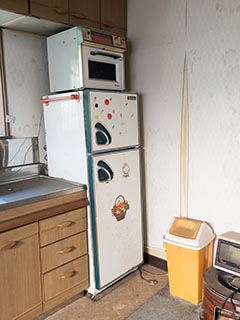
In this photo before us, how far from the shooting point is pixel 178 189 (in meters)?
2.49

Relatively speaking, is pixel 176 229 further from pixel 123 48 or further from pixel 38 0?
pixel 38 0

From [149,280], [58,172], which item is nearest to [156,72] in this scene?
[58,172]

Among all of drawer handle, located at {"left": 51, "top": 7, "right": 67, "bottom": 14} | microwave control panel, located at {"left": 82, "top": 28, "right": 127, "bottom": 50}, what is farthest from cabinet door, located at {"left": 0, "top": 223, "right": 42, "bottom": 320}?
drawer handle, located at {"left": 51, "top": 7, "right": 67, "bottom": 14}

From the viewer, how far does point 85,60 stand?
2.09 meters

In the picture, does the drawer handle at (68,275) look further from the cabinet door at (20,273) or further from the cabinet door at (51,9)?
the cabinet door at (51,9)

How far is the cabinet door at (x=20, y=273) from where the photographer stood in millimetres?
1763

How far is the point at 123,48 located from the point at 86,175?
1.03 metres

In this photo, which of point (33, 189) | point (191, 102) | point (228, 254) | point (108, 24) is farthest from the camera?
point (108, 24)

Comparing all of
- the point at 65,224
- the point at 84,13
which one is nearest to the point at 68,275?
the point at 65,224

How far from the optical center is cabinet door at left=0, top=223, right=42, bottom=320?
1.76m

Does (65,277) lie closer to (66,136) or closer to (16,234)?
(16,234)

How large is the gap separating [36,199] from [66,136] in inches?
21.2

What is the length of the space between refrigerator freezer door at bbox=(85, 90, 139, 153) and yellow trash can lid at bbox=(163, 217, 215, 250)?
73 cm

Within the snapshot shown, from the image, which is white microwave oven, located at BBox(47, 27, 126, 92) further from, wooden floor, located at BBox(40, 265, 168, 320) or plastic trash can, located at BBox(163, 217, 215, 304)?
wooden floor, located at BBox(40, 265, 168, 320)
